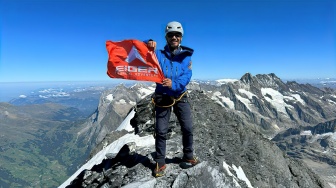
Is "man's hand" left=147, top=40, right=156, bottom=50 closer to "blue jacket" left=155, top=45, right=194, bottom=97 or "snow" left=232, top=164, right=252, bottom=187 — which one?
"blue jacket" left=155, top=45, right=194, bottom=97

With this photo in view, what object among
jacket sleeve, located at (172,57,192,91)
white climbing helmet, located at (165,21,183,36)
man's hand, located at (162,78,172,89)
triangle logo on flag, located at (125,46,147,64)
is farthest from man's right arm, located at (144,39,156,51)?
man's hand, located at (162,78,172,89)

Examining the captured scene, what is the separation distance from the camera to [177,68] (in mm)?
11023

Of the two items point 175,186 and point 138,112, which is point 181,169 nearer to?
point 175,186

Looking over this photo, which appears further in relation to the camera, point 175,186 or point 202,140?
point 202,140

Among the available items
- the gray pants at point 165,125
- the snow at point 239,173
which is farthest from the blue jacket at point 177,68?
the snow at point 239,173

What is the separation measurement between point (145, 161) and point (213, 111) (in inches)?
435

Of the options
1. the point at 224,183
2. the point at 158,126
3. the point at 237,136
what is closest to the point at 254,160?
the point at 237,136

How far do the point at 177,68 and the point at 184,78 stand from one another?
52cm

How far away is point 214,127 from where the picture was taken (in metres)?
20.2

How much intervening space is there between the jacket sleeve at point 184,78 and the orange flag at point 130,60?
4.41 feet

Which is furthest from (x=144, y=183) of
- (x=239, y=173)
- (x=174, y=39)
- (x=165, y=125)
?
(x=239, y=173)

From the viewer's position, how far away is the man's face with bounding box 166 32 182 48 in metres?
10.6

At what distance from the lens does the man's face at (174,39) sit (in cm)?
1063

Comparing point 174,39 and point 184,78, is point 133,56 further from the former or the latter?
point 184,78
